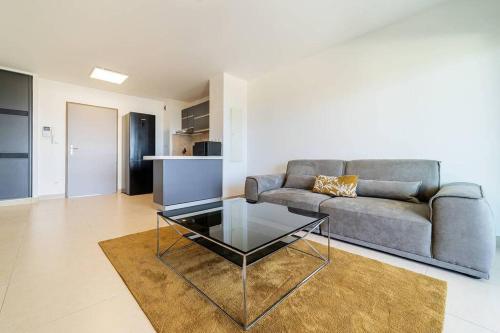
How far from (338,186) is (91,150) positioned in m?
5.21

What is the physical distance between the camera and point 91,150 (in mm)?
4723

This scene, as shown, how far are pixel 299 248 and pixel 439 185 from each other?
158 centimetres

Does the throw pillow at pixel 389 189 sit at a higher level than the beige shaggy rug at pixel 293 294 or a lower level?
higher

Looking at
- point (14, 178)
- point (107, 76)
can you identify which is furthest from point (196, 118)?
point (14, 178)

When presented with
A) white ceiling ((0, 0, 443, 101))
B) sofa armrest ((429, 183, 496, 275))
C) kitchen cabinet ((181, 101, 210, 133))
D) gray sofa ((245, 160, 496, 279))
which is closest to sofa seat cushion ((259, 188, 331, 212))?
gray sofa ((245, 160, 496, 279))

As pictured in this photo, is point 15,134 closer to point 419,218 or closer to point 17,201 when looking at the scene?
point 17,201

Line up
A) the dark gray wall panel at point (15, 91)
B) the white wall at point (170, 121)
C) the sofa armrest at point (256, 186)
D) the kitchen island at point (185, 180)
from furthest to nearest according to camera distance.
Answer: the white wall at point (170, 121), the dark gray wall panel at point (15, 91), the kitchen island at point (185, 180), the sofa armrest at point (256, 186)

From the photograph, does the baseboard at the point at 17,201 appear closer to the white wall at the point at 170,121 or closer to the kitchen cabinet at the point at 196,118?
the white wall at the point at 170,121

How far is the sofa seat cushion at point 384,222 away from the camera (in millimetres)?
1652

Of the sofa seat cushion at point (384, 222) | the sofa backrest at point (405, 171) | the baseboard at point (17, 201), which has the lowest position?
the baseboard at point (17, 201)

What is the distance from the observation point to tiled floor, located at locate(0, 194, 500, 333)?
3.50 ft

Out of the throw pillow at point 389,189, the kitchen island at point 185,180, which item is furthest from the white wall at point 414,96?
the kitchen island at point 185,180

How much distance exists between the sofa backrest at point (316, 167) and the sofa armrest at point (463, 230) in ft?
4.12

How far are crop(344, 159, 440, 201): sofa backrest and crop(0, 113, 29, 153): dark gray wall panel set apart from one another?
18.2 ft
